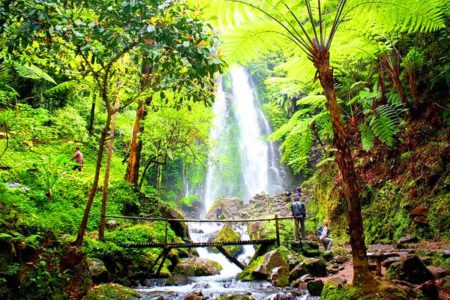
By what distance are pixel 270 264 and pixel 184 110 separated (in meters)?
5.37

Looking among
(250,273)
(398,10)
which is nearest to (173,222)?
(250,273)

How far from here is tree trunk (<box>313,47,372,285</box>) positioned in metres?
3.04

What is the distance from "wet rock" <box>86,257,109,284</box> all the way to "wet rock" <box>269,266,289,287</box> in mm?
3065

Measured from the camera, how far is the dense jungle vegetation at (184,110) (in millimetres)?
3338

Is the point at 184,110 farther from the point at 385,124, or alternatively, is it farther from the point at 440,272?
the point at 440,272

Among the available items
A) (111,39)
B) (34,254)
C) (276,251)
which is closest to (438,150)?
(276,251)

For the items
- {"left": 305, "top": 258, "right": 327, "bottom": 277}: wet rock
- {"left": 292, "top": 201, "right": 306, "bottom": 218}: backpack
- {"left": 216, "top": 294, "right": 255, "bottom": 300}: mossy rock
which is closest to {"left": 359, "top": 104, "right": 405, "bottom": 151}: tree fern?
{"left": 292, "top": 201, "right": 306, "bottom": 218}: backpack

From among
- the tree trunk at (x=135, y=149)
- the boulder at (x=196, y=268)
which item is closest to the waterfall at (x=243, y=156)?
the tree trunk at (x=135, y=149)

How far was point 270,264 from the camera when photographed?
22.9ft

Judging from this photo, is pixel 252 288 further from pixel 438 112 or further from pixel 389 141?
pixel 438 112

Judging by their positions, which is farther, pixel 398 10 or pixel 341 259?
pixel 341 259

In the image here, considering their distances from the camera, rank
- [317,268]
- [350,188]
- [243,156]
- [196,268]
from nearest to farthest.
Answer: [350,188], [317,268], [196,268], [243,156]

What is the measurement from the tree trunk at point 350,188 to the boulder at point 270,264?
3914 millimetres

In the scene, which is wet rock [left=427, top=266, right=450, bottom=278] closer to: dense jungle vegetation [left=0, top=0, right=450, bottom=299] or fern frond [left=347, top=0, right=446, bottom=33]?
dense jungle vegetation [left=0, top=0, right=450, bottom=299]
